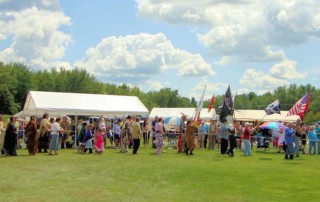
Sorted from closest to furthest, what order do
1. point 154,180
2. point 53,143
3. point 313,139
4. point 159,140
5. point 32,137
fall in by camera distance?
point 154,180, point 32,137, point 53,143, point 159,140, point 313,139

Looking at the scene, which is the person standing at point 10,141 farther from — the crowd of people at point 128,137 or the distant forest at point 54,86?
the distant forest at point 54,86

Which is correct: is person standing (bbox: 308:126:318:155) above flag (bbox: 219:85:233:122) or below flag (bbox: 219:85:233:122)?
below

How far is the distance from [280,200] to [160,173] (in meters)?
4.65

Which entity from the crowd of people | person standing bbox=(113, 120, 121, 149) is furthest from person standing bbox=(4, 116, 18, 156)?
person standing bbox=(113, 120, 121, 149)

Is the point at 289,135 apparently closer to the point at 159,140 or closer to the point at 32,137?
the point at 159,140

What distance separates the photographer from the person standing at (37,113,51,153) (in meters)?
21.4

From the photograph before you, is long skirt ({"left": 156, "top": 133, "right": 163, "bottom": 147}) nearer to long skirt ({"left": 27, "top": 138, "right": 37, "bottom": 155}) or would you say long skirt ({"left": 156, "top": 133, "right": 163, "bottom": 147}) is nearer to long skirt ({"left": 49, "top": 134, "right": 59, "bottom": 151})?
long skirt ({"left": 49, "top": 134, "right": 59, "bottom": 151})

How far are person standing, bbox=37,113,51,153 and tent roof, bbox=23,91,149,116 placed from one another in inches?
152

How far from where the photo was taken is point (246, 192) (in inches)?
436

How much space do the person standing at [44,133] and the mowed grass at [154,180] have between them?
3323 millimetres

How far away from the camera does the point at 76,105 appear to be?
27.1m

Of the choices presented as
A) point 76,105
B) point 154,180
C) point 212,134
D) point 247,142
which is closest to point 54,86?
point 76,105

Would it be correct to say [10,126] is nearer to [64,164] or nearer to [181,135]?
[64,164]

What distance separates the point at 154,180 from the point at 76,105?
50.0 feet
